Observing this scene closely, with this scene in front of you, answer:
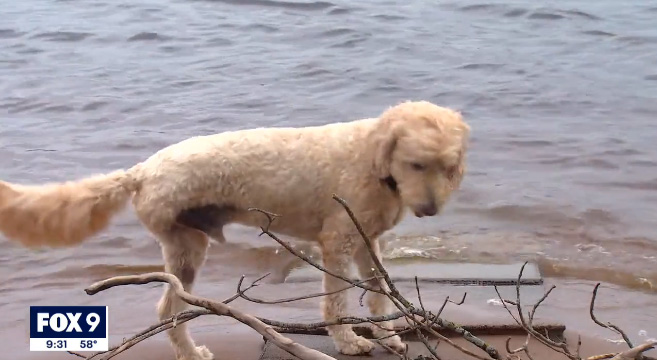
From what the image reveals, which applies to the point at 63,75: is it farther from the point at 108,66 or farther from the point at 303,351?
the point at 303,351

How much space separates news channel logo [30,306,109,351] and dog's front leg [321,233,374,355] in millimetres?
1195

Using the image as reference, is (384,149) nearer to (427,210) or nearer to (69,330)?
(427,210)

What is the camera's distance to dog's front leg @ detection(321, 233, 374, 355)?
15.2ft

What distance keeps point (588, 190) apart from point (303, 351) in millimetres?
5768

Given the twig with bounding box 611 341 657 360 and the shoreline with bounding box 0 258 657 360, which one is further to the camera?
the shoreline with bounding box 0 258 657 360

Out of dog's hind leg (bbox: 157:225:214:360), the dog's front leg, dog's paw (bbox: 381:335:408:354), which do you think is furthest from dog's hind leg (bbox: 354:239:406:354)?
dog's hind leg (bbox: 157:225:214:360)

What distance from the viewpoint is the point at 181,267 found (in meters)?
4.64

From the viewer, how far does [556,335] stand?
493 centimetres

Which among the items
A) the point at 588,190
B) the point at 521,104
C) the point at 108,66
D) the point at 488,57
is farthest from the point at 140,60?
the point at 588,190

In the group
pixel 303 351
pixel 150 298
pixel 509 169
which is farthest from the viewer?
pixel 509 169

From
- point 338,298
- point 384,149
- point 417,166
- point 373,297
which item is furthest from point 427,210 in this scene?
point 373,297

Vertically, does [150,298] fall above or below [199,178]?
below

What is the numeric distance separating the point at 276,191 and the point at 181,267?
25.3 inches

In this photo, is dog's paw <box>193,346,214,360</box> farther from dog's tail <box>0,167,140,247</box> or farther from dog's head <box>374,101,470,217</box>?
dog's head <box>374,101,470,217</box>
